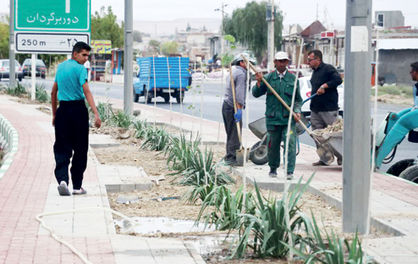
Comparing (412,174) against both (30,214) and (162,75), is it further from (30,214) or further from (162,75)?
(162,75)

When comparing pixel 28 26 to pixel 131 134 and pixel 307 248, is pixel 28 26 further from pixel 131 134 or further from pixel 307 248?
pixel 307 248

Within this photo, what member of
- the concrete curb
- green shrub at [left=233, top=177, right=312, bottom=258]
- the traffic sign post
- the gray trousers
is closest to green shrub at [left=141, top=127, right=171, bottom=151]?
the concrete curb

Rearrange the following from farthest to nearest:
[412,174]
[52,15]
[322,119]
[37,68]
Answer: [37,68]
[52,15]
[322,119]
[412,174]

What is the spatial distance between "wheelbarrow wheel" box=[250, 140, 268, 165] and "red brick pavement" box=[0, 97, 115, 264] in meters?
2.55

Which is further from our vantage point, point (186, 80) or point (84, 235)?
point (186, 80)

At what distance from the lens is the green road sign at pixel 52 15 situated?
18.2 meters

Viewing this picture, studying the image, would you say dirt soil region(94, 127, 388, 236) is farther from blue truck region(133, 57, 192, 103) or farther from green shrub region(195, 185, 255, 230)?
blue truck region(133, 57, 192, 103)

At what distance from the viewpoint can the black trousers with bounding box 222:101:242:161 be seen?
1231cm

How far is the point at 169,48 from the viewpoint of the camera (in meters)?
188

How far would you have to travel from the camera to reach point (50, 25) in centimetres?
1872

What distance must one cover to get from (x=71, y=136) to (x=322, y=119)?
5086 mm

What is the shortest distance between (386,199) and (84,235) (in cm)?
390

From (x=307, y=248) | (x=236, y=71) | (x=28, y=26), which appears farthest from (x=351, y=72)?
(x=28, y=26)

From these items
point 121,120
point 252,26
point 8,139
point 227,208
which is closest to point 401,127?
point 227,208
